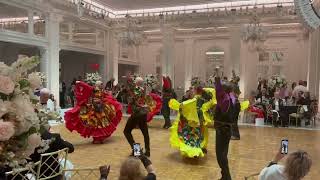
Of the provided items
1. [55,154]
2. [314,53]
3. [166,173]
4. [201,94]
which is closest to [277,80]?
[314,53]

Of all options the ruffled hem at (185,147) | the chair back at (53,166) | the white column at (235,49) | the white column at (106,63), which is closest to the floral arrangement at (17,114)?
the chair back at (53,166)

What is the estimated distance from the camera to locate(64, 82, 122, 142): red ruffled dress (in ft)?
24.1

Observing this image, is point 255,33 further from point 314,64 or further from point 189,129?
point 189,129

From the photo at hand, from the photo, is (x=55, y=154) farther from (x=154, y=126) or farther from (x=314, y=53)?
A: (x=314, y=53)

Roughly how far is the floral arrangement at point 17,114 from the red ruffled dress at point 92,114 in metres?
5.50

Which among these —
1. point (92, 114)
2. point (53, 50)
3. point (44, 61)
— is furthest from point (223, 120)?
point (53, 50)

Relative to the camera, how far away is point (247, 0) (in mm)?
13250

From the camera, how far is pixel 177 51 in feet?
65.2

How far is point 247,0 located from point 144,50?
8.50 m

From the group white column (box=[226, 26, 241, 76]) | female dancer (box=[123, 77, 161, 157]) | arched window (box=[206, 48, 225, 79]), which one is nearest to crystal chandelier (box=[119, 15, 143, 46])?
white column (box=[226, 26, 241, 76])

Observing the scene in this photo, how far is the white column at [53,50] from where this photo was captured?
41.2 ft

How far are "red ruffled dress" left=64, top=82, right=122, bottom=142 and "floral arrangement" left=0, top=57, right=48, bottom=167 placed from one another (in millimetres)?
5502

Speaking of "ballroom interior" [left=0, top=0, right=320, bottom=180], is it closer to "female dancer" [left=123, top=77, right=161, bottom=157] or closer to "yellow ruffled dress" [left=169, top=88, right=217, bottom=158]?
"yellow ruffled dress" [left=169, top=88, right=217, bottom=158]

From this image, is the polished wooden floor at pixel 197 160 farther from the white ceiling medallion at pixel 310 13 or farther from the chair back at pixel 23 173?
the white ceiling medallion at pixel 310 13
